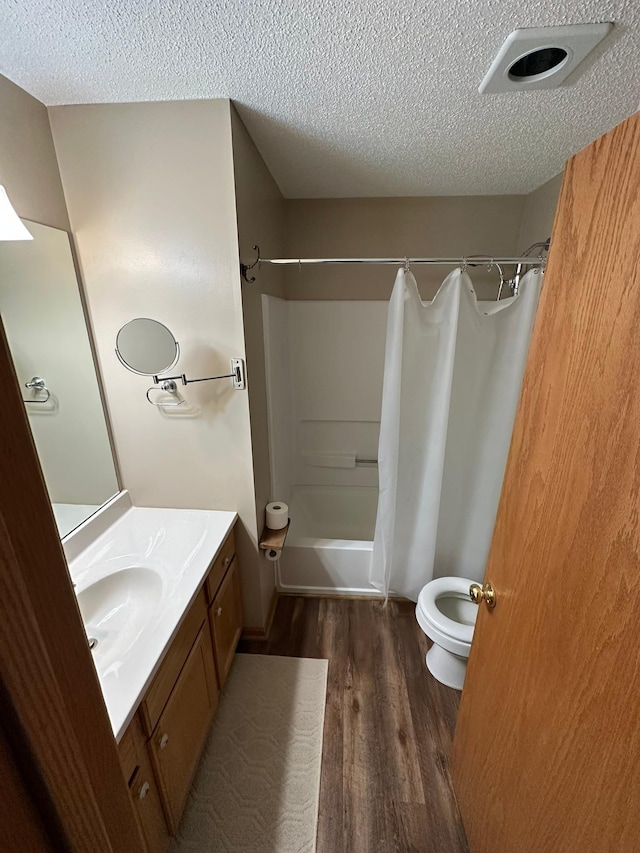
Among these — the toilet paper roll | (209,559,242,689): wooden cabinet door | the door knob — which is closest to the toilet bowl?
the door knob

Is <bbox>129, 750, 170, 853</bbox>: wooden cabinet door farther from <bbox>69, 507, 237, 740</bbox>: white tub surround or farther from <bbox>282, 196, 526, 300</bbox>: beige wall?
<bbox>282, 196, 526, 300</bbox>: beige wall

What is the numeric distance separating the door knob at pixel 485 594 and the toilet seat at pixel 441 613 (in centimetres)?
65

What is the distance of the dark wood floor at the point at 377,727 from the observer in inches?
47.3

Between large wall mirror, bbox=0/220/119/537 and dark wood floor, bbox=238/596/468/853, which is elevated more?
large wall mirror, bbox=0/220/119/537

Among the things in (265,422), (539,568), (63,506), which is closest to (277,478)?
(265,422)

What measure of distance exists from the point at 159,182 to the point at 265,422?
1078 mm

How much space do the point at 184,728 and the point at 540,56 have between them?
7.69 feet

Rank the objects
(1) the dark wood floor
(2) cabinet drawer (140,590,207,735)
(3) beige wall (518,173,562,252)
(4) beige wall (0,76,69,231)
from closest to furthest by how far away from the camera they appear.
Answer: (2) cabinet drawer (140,590,207,735)
(4) beige wall (0,76,69,231)
(1) the dark wood floor
(3) beige wall (518,173,562,252)

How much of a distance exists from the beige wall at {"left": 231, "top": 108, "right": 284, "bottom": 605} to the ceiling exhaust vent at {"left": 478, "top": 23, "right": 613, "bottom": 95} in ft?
2.79

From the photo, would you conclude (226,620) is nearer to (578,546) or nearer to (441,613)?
(441,613)

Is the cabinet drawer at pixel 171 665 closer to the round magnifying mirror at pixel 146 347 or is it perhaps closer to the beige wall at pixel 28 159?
the round magnifying mirror at pixel 146 347

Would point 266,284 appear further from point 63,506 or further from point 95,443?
point 63,506

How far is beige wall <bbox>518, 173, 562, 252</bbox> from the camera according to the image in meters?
1.86

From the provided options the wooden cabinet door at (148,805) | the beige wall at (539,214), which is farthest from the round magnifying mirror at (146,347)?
the beige wall at (539,214)
